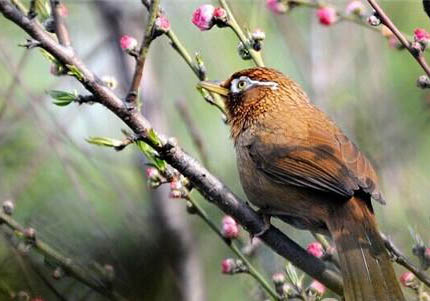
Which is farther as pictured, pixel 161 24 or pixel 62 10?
pixel 62 10

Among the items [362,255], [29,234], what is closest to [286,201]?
[362,255]

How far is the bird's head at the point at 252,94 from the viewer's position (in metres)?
4.99

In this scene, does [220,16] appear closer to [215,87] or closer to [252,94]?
[215,87]

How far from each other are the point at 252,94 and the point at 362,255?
1.45m

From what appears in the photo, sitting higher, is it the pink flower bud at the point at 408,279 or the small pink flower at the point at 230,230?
the small pink flower at the point at 230,230

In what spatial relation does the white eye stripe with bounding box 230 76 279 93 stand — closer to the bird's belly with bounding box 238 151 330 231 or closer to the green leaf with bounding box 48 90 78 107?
the bird's belly with bounding box 238 151 330 231

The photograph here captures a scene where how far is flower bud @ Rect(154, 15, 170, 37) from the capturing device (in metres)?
3.35

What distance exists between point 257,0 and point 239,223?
2289mm

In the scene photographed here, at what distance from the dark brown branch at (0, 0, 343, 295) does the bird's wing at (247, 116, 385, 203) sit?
57 centimetres

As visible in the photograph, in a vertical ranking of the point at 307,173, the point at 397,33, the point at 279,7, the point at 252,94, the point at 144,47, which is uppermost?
the point at 279,7

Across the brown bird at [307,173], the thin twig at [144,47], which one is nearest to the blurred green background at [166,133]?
the brown bird at [307,173]

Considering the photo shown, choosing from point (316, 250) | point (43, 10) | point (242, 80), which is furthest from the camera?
point (242, 80)

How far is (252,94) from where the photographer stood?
5074 mm

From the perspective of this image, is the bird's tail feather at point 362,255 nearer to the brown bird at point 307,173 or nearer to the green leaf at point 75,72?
the brown bird at point 307,173
